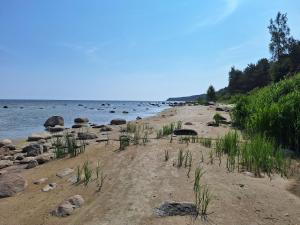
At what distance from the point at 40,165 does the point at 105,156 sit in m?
2.25

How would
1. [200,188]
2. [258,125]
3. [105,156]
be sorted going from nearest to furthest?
1. [200,188]
2. [105,156]
3. [258,125]

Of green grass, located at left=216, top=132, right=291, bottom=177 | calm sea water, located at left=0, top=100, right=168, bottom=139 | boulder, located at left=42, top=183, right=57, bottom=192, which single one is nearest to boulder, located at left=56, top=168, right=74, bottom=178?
boulder, located at left=42, top=183, right=57, bottom=192

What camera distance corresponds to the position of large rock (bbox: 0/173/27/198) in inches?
329

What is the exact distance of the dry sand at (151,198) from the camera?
6.06 metres

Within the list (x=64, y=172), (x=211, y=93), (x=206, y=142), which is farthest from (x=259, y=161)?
(x=211, y=93)

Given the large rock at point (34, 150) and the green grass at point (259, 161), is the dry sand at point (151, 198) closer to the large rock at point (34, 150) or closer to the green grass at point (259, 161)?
the green grass at point (259, 161)

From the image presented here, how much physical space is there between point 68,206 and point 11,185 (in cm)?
252

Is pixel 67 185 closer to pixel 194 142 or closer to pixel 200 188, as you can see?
pixel 200 188

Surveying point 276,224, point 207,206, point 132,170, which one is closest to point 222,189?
point 207,206

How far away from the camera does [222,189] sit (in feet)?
23.5

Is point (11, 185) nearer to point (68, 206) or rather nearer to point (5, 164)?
point (68, 206)

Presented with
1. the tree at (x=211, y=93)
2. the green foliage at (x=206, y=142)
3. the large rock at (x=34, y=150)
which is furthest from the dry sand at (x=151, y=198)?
the tree at (x=211, y=93)

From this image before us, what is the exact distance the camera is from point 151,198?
6.75 meters

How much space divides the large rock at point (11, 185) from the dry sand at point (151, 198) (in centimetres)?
19
